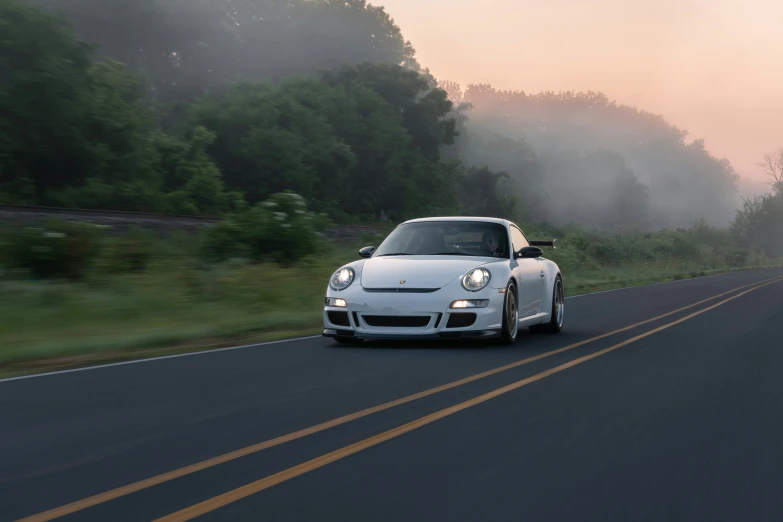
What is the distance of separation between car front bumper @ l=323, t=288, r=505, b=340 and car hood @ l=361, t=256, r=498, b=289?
0.47 feet

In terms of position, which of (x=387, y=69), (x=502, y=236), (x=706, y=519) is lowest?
(x=706, y=519)

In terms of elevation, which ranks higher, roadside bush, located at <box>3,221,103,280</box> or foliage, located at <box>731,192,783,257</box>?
foliage, located at <box>731,192,783,257</box>

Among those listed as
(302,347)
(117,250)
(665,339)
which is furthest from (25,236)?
(665,339)

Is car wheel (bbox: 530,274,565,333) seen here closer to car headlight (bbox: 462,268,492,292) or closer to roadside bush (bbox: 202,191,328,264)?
car headlight (bbox: 462,268,492,292)

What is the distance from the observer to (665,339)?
13508 mm

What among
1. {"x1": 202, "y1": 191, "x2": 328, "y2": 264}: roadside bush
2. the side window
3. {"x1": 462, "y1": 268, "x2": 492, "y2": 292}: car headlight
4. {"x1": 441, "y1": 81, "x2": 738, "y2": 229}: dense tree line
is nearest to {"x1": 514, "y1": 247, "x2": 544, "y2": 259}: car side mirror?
the side window

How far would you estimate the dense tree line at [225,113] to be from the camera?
41.2m

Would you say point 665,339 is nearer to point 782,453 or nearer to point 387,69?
point 782,453

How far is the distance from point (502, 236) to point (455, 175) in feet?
211

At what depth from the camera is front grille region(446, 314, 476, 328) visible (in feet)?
38.4

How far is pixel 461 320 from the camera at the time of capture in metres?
11.7

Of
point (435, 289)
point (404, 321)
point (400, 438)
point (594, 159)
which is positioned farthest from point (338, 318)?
point (594, 159)

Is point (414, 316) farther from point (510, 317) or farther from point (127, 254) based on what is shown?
point (127, 254)

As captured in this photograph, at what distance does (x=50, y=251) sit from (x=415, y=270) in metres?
8.42
